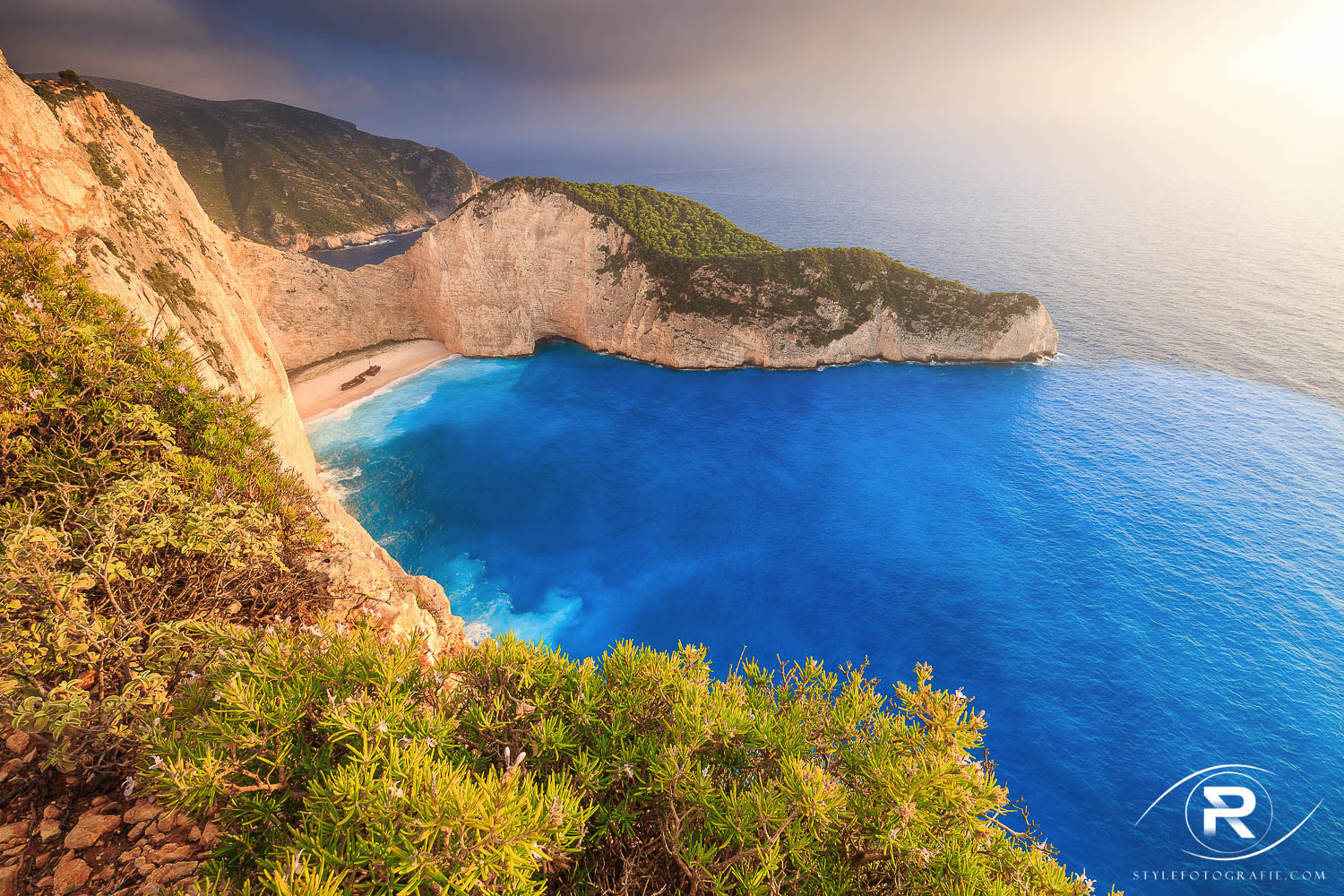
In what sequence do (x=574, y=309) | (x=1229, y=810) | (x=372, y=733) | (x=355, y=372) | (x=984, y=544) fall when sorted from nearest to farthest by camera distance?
(x=372, y=733)
(x=1229, y=810)
(x=984, y=544)
(x=355, y=372)
(x=574, y=309)

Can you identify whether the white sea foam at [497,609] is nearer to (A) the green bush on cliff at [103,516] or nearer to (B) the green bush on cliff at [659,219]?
(A) the green bush on cliff at [103,516]

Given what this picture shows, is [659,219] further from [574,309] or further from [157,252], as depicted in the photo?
[157,252]

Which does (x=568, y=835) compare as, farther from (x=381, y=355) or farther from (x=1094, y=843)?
(x=381, y=355)

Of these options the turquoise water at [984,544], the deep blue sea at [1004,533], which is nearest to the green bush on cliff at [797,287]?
the deep blue sea at [1004,533]

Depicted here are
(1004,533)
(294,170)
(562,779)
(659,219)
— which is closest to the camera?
(562,779)

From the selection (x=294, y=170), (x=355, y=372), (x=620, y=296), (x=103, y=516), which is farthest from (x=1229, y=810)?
(x=294, y=170)

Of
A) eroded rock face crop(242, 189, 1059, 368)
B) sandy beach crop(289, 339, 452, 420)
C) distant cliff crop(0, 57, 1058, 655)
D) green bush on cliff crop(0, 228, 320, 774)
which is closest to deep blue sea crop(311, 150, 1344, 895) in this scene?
eroded rock face crop(242, 189, 1059, 368)

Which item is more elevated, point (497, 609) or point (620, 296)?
point (620, 296)

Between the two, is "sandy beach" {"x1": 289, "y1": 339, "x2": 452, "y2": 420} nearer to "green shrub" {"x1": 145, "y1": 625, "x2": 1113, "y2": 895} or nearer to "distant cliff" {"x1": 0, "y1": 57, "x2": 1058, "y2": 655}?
"distant cliff" {"x1": 0, "y1": 57, "x2": 1058, "y2": 655}
